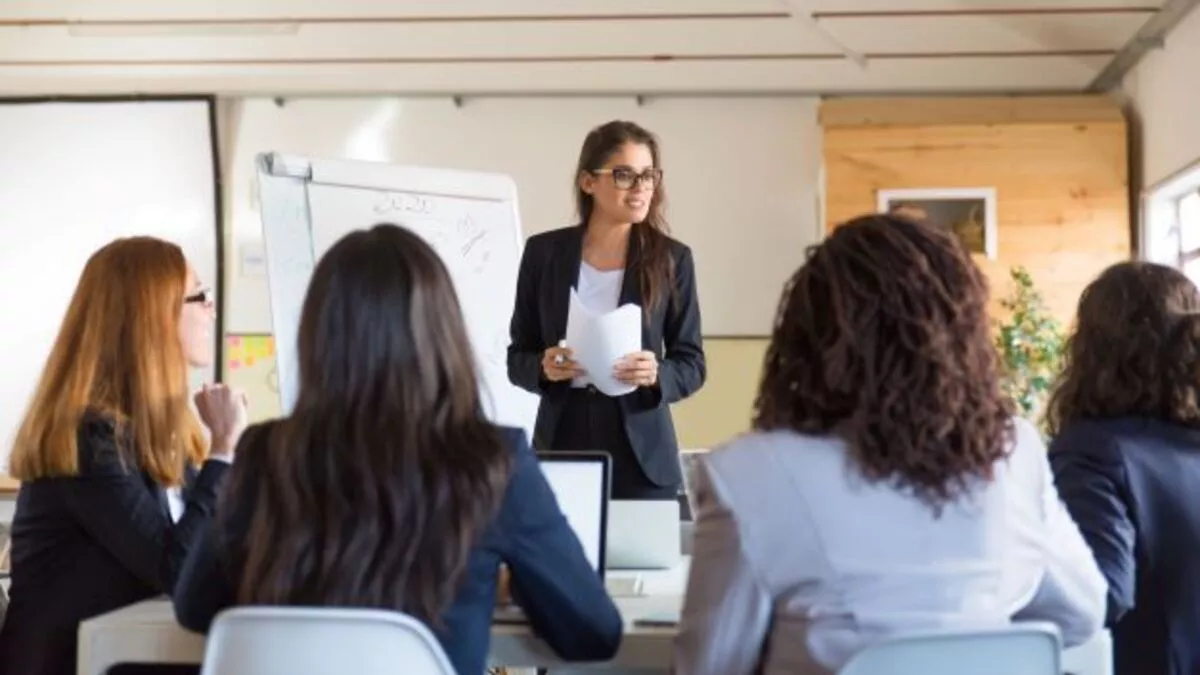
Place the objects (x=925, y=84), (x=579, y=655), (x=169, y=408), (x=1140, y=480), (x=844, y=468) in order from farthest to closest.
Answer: (x=925, y=84)
(x=169, y=408)
(x=1140, y=480)
(x=579, y=655)
(x=844, y=468)

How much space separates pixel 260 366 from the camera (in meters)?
5.91

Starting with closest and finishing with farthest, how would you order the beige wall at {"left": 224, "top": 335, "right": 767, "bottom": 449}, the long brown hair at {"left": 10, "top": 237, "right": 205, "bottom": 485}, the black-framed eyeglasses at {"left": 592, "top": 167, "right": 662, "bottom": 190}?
the long brown hair at {"left": 10, "top": 237, "right": 205, "bottom": 485} → the black-framed eyeglasses at {"left": 592, "top": 167, "right": 662, "bottom": 190} → the beige wall at {"left": 224, "top": 335, "right": 767, "bottom": 449}

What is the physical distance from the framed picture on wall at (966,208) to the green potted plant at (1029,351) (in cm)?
30

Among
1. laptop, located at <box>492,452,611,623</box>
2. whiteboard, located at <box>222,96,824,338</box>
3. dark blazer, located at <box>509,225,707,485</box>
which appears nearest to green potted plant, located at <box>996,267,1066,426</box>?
whiteboard, located at <box>222,96,824,338</box>

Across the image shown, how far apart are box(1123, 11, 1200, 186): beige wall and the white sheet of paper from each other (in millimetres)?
2680

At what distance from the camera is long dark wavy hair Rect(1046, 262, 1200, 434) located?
193 centimetres

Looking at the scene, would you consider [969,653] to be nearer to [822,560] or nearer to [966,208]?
[822,560]

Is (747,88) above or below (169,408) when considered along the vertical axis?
above

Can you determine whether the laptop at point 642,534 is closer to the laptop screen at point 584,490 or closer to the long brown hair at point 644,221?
the laptop screen at point 584,490

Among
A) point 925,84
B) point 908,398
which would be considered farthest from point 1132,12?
point 908,398

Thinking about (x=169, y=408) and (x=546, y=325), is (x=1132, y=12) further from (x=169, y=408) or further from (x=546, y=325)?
(x=169, y=408)

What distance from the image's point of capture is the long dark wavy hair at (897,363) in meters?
1.39

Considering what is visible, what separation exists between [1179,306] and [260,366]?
4.60m

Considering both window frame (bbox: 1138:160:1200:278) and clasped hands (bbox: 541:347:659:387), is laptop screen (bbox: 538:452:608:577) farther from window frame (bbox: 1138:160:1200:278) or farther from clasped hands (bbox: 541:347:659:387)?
window frame (bbox: 1138:160:1200:278)
